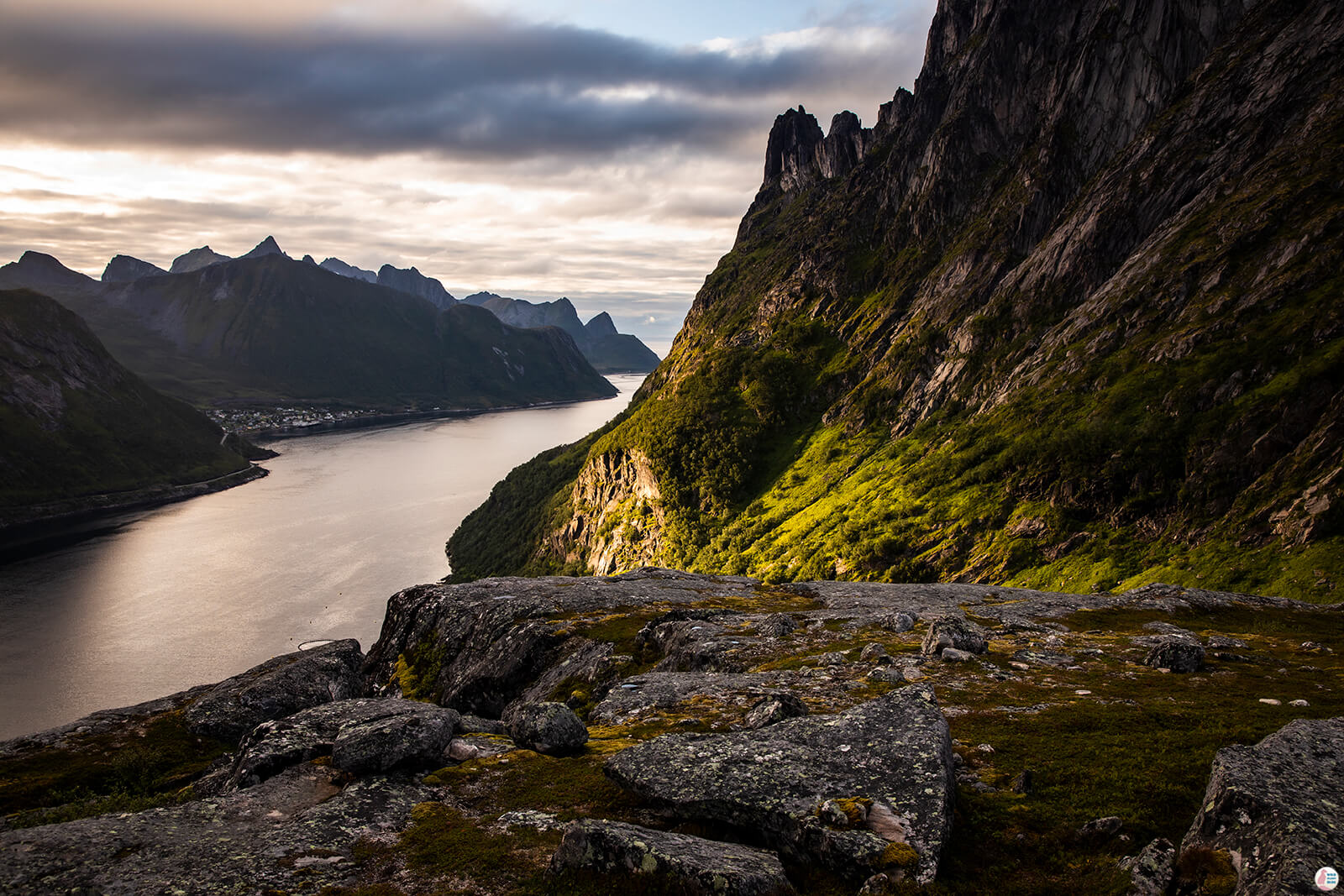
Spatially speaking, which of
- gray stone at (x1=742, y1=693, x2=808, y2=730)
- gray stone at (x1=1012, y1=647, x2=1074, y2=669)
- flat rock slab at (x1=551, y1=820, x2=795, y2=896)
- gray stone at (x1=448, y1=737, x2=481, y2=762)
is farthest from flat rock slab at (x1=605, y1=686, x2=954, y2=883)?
gray stone at (x1=1012, y1=647, x2=1074, y2=669)

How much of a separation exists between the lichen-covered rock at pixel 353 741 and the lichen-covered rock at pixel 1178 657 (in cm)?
3166

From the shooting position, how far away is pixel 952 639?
3344 centimetres

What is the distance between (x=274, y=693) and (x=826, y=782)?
119 ft

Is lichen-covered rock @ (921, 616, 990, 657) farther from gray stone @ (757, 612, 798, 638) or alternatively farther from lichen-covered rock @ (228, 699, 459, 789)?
lichen-covered rock @ (228, 699, 459, 789)

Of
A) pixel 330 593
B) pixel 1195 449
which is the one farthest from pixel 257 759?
pixel 330 593

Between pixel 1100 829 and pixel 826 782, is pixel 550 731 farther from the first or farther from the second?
pixel 1100 829

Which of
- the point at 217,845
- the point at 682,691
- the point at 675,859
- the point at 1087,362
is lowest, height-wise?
the point at 682,691

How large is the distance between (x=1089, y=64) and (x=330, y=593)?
228 metres

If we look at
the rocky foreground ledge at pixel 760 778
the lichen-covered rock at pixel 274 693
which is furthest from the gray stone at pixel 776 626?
the lichen-covered rock at pixel 274 693

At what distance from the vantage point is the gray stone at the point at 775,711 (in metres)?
23.1

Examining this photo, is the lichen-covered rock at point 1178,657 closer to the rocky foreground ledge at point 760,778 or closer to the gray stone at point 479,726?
the rocky foreground ledge at point 760,778

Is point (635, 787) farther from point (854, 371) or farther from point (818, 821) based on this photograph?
point (854, 371)

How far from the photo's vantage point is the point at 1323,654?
3466cm

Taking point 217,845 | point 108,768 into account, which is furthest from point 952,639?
point 108,768
